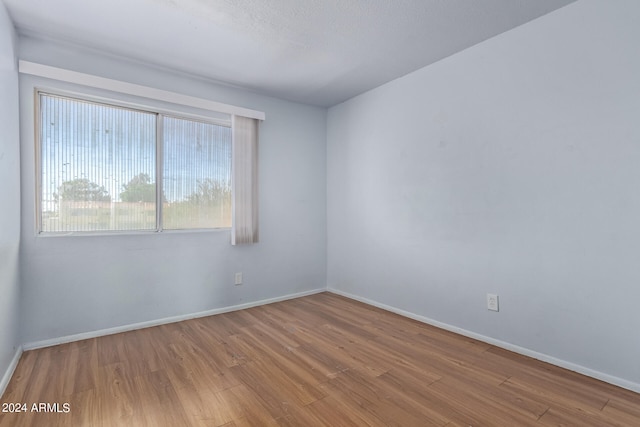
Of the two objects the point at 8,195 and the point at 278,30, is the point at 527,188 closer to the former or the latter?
the point at 278,30

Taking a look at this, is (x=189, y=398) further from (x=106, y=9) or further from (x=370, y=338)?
(x=106, y=9)

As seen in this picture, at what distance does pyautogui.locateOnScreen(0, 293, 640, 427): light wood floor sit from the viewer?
1560mm

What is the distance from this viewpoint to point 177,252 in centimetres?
296

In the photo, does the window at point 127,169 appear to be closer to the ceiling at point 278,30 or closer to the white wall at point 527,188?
the ceiling at point 278,30

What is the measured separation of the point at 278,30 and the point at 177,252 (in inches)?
83.7

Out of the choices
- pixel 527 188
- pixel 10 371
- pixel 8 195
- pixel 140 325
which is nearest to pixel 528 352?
pixel 527 188

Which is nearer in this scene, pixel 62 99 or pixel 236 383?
pixel 236 383

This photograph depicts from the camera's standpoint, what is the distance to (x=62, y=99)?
246cm

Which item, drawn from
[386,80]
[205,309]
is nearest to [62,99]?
[205,309]

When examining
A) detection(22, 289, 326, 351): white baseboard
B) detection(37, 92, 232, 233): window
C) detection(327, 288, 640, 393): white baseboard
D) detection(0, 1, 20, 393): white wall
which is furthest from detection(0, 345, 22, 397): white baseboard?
detection(327, 288, 640, 393): white baseboard

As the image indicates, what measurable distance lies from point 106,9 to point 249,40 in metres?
0.92

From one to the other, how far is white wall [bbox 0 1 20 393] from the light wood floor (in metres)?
0.29

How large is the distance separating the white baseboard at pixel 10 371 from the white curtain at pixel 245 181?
5.73 ft

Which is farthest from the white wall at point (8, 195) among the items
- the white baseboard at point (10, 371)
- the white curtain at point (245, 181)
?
the white curtain at point (245, 181)
